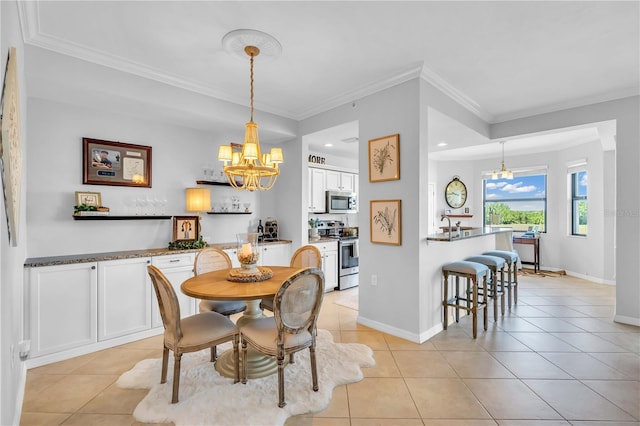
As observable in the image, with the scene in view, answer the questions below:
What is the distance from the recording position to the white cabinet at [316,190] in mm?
5391

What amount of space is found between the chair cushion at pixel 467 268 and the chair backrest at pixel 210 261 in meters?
2.36

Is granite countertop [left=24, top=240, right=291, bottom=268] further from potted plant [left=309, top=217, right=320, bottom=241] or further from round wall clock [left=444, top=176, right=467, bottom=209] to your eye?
round wall clock [left=444, top=176, right=467, bottom=209]

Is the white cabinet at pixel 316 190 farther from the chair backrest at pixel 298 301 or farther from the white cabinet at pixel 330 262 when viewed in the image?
the chair backrest at pixel 298 301

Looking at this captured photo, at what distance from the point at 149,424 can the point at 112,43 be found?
9.45ft

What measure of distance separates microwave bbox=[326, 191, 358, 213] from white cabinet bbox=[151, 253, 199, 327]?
271 cm

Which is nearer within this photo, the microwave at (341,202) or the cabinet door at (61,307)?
the cabinet door at (61,307)

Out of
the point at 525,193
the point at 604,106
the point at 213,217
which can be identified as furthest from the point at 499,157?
the point at 213,217

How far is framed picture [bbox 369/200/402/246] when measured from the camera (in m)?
3.27

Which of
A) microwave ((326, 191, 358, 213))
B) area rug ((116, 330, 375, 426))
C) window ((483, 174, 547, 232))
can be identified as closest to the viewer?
area rug ((116, 330, 375, 426))

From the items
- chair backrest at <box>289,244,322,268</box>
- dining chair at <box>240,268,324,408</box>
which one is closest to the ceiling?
chair backrest at <box>289,244,322,268</box>

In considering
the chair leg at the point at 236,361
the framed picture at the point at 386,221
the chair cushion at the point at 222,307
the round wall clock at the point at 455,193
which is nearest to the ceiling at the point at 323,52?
the framed picture at the point at 386,221

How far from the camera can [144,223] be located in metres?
3.66

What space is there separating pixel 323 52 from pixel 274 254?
8.77ft

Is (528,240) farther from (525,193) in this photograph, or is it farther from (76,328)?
(76,328)
